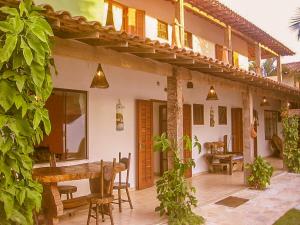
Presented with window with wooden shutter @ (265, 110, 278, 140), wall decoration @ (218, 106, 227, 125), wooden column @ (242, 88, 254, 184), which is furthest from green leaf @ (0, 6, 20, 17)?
window with wooden shutter @ (265, 110, 278, 140)

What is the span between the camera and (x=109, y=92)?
30.7 ft

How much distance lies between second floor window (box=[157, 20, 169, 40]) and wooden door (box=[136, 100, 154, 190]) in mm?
2199

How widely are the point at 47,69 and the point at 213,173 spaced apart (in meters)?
10.8

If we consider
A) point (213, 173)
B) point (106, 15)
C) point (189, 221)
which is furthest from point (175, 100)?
point (213, 173)

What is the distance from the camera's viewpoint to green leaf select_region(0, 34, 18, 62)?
312 centimetres

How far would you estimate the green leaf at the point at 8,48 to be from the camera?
3.12 metres

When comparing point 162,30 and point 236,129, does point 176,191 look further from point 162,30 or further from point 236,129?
point 236,129

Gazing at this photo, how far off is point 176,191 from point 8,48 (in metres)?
4.49

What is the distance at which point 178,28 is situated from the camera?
28.9ft

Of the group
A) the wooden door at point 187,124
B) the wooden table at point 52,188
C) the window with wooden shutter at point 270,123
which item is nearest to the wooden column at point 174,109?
the wooden table at point 52,188

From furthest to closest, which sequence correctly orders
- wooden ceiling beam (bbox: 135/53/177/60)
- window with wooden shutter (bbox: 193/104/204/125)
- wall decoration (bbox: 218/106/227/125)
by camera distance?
wall decoration (bbox: 218/106/227/125), window with wooden shutter (bbox: 193/104/204/125), wooden ceiling beam (bbox: 135/53/177/60)

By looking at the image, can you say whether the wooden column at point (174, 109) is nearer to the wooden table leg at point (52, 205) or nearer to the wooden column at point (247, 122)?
the wooden table leg at point (52, 205)

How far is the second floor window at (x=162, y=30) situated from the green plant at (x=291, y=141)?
543 centimetres

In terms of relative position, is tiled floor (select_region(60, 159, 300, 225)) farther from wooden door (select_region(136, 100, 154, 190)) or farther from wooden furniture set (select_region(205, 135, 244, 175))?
wooden furniture set (select_region(205, 135, 244, 175))
